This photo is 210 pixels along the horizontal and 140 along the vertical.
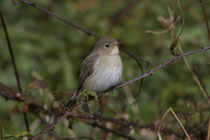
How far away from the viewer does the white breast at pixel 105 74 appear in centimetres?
399

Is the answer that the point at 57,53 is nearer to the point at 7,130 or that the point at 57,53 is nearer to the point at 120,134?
the point at 7,130

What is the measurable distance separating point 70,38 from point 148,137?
2951 mm

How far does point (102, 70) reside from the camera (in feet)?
13.4

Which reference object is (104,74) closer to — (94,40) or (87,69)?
(87,69)

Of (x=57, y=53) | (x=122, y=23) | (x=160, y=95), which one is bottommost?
(x=160, y=95)

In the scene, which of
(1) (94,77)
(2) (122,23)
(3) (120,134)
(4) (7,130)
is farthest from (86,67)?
(2) (122,23)

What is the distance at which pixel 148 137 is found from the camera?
15.0 feet

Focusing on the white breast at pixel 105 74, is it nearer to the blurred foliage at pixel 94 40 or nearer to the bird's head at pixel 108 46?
the bird's head at pixel 108 46

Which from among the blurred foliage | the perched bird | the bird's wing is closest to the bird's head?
the perched bird

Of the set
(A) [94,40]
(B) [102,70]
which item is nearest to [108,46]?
(B) [102,70]

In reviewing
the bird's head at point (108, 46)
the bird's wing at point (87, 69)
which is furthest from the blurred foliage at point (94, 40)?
the bird's head at point (108, 46)

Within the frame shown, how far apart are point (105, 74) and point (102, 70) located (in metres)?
0.08

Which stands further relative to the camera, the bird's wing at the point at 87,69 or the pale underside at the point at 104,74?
the bird's wing at the point at 87,69

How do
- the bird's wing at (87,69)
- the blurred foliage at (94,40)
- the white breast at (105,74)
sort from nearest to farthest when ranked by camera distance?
the white breast at (105,74)
the bird's wing at (87,69)
the blurred foliage at (94,40)
